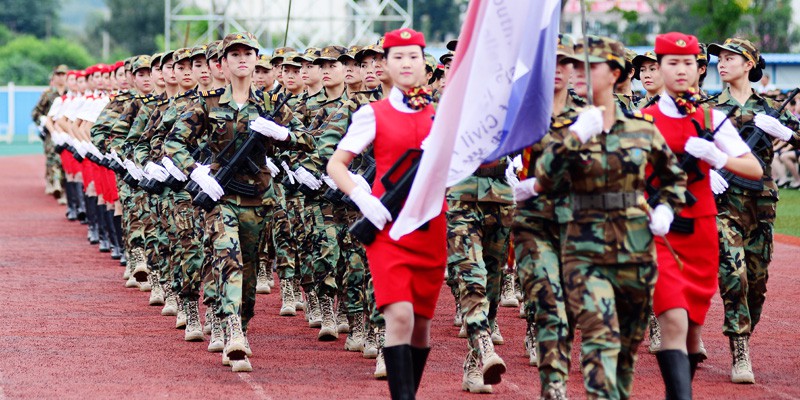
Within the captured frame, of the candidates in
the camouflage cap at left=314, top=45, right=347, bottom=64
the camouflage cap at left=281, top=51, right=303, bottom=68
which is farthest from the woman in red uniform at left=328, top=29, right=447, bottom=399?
the camouflage cap at left=281, top=51, right=303, bottom=68

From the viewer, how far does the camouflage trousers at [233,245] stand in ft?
32.7

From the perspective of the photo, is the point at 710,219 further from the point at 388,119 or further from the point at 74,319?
the point at 74,319

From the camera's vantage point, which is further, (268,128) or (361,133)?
(268,128)

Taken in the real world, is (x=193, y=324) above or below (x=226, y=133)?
below

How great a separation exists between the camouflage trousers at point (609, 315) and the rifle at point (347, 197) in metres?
2.83

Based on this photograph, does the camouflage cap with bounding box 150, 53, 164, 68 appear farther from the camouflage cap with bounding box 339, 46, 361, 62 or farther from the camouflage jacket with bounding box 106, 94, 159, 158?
the camouflage cap with bounding box 339, 46, 361, 62

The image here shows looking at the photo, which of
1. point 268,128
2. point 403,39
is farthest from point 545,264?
point 268,128

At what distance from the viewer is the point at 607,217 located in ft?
22.9

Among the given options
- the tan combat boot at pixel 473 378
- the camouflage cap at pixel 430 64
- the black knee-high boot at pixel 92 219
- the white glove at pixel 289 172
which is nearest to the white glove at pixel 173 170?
the white glove at pixel 289 172

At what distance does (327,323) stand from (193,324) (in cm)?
107

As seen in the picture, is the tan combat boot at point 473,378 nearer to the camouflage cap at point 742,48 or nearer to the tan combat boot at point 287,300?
the camouflage cap at point 742,48

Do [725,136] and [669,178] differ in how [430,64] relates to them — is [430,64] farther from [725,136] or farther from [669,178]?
[669,178]

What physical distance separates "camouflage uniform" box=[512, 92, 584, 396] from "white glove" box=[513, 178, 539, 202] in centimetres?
9

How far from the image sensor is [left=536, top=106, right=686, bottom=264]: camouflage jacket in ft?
22.7
